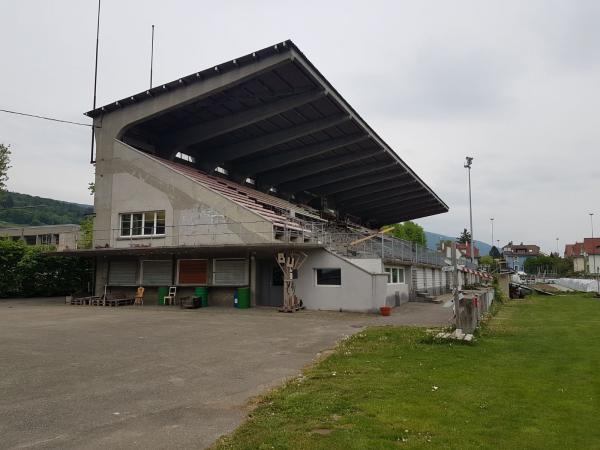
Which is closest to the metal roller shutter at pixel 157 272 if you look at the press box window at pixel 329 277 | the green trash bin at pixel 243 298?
the green trash bin at pixel 243 298

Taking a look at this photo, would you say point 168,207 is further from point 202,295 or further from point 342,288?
point 342,288

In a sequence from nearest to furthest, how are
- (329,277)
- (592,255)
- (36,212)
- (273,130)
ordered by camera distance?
(329,277)
(273,130)
(36,212)
(592,255)

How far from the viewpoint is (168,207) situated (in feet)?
92.0

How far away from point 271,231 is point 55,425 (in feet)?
61.6

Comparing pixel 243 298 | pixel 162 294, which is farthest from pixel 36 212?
pixel 243 298

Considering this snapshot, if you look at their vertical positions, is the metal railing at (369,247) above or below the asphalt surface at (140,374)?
Answer: above

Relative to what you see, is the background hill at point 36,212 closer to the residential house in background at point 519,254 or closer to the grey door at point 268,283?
the grey door at point 268,283

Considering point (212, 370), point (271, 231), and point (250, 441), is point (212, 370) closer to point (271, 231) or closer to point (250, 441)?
point (250, 441)

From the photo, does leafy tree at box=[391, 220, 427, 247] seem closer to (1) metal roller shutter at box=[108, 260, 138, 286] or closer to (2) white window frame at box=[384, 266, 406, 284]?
(2) white window frame at box=[384, 266, 406, 284]

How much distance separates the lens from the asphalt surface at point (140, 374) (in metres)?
5.86

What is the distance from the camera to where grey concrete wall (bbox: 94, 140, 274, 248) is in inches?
1018

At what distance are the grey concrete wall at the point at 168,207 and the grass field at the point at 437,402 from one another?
49.5ft

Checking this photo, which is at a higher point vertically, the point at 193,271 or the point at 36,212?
the point at 36,212

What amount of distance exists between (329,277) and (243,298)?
4684mm
